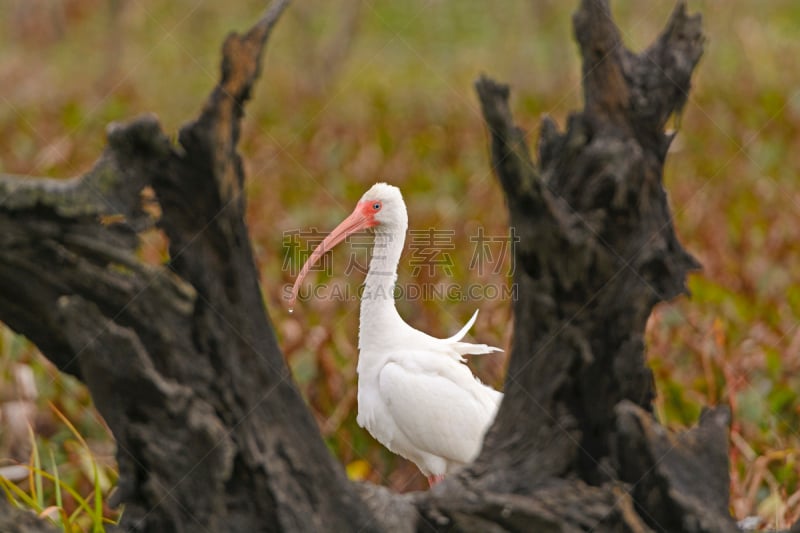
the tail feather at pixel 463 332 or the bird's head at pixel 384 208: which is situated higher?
the bird's head at pixel 384 208

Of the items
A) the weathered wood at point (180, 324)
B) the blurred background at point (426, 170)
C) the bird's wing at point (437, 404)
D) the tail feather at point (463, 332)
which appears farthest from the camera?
the blurred background at point (426, 170)

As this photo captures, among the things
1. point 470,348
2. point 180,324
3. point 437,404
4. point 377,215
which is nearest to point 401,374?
point 437,404

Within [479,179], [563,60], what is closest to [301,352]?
[479,179]

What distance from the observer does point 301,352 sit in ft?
15.2

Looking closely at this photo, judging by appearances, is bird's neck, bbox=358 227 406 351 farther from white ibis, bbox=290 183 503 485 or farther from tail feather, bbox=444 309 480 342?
tail feather, bbox=444 309 480 342

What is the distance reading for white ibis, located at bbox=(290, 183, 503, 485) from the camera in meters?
2.90

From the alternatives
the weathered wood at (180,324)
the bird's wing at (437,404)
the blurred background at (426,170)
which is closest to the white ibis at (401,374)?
the bird's wing at (437,404)

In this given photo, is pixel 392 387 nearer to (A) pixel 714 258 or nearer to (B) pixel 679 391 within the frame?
(B) pixel 679 391

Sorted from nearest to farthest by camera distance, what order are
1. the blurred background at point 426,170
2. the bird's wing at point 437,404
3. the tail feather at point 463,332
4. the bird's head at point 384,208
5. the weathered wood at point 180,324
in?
the weathered wood at point 180,324 → the tail feather at point 463,332 → the bird's head at point 384,208 → the bird's wing at point 437,404 → the blurred background at point 426,170

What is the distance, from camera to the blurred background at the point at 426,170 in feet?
14.0

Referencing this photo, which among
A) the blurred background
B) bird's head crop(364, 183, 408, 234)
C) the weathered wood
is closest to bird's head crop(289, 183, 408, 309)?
bird's head crop(364, 183, 408, 234)

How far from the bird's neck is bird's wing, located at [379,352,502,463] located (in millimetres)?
97

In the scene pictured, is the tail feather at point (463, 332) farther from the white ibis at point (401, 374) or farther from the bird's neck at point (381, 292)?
the bird's neck at point (381, 292)

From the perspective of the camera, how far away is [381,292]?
2.92 meters
